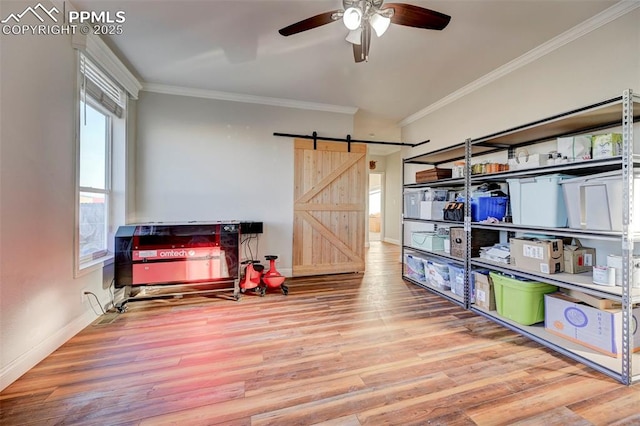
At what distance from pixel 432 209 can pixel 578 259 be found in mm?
1480

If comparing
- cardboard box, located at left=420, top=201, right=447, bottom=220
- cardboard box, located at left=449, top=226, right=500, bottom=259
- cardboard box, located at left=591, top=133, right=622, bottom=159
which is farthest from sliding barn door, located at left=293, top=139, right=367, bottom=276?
cardboard box, located at left=591, top=133, right=622, bottom=159

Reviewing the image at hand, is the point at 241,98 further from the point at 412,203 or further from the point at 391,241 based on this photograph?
the point at 391,241

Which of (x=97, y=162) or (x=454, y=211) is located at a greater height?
(x=97, y=162)

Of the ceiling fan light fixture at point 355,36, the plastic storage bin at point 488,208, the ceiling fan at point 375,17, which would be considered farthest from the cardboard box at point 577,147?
the ceiling fan light fixture at point 355,36

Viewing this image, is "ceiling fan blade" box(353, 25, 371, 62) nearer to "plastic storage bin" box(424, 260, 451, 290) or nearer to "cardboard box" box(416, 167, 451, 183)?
"cardboard box" box(416, 167, 451, 183)

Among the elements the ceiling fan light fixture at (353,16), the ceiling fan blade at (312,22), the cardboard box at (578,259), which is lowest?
the cardboard box at (578,259)

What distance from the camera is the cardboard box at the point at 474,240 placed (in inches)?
114

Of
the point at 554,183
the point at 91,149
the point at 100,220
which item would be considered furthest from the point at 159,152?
the point at 554,183

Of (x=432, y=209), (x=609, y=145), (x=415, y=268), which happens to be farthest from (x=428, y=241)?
(x=609, y=145)

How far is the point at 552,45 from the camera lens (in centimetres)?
255

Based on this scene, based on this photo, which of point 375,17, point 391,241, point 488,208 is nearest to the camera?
point 375,17

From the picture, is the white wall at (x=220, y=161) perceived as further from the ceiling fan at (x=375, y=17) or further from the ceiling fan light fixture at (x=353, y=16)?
the ceiling fan light fixture at (x=353, y=16)

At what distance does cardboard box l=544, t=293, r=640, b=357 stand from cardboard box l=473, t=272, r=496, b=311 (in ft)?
1.47

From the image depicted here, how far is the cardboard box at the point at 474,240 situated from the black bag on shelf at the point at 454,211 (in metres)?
0.14
